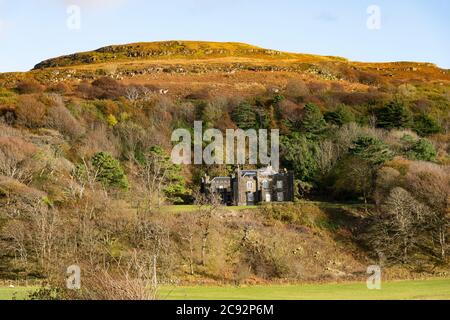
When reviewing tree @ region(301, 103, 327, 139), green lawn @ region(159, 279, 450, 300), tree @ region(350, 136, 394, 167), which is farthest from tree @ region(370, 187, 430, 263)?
tree @ region(301, 103, 327, 139)

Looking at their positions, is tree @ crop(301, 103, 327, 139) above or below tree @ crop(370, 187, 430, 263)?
above

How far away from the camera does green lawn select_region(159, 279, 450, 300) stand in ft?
82.6

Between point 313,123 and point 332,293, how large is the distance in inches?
1684

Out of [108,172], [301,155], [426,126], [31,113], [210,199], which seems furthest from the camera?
[426,126]

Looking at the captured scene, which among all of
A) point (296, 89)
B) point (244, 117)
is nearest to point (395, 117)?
point (244, 117)

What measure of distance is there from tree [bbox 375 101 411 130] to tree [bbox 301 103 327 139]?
6910 mm

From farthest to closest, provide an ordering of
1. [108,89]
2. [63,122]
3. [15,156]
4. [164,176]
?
1. [108,89]
2. [63,122]
3. [164,176]
4. [15,156]

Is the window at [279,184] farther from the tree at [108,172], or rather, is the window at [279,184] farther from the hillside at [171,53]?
the hillside at [171,53]

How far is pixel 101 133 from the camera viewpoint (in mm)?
64562

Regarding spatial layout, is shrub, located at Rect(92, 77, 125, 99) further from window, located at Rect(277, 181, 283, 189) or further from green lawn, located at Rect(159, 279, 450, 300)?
green lawn, located at Rect(159, 279, 450, 300)

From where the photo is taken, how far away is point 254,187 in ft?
184

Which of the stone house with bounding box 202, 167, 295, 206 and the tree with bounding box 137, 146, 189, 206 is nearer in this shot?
the tree with bounding box 137, 146, 189, 206

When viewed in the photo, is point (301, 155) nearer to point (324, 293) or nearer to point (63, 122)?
point (63, 122)

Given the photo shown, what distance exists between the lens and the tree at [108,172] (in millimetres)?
49406
